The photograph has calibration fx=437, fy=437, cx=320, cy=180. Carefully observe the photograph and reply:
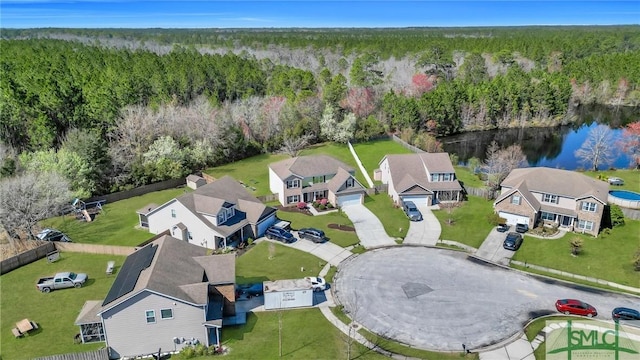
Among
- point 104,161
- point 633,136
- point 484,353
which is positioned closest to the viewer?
point 484,353

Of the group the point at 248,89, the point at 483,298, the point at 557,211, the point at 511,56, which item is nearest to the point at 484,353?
the point at 483,298

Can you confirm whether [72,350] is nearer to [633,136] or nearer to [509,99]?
[633,136]

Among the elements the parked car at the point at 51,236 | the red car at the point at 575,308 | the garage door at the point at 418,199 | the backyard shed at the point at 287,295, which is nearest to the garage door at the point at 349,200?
the garage door at the point at 418,199

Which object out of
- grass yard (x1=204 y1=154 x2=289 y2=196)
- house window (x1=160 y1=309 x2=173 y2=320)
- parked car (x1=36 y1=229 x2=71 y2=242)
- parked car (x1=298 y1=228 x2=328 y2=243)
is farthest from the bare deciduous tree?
parked car (x1=36 y1=229 x2=71 y2=242)

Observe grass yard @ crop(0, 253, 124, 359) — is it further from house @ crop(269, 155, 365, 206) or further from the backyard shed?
house @ crop(269, 155, 365, 206)

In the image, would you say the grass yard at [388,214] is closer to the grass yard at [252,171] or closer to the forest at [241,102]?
the grass yard at [252,171]
